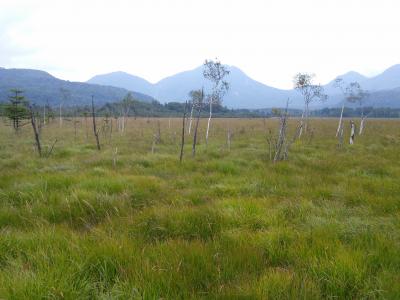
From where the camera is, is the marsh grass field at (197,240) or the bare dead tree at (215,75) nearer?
the marsh grass field at (197,240)

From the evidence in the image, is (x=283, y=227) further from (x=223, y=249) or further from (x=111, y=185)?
(x=111, y=185)

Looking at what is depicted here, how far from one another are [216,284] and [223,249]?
2.87 feet

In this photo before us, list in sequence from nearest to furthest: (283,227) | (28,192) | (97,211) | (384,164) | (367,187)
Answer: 1. (283,227)
2. (97,211)
3. (28,192)
4. (367,187)
5. (384,164)

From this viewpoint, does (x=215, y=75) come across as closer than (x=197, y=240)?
No

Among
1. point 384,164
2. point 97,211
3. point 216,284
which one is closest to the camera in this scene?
point 216,284

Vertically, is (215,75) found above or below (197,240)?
above

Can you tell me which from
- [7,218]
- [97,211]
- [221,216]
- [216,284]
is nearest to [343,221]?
[221,216]

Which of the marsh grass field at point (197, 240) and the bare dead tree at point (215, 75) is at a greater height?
the bare dead tree at point (215, 75)

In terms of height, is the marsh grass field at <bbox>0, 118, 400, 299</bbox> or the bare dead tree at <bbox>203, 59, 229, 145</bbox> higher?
the bare dead tree at <bbox>203, 59, 229, 145</bbox>

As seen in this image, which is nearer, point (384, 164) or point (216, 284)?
point (216, 284)

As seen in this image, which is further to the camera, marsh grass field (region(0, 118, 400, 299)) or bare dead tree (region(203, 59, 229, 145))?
bare dead tree (region(203, 59, 229, 145))

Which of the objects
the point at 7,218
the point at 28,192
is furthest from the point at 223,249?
the point at 28,192

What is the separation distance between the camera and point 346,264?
3537mm

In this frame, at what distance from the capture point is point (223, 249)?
4.19 m
